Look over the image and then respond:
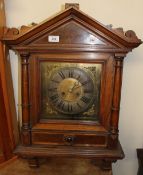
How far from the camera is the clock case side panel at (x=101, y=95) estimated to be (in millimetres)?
1040

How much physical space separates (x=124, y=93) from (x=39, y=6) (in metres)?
0.72

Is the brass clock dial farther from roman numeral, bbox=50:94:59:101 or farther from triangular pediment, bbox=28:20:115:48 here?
triangular pediment, bbox=28:20:115:48

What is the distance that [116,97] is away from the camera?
3.47ft

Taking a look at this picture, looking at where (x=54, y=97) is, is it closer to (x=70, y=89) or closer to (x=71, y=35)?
(x=70, y=89)

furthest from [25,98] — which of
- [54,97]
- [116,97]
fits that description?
[116,97]

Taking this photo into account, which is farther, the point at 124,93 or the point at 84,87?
the point at 124,93

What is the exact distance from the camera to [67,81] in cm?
108

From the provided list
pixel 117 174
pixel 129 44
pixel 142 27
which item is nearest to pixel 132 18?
pixel 142 27

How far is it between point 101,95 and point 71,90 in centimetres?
15

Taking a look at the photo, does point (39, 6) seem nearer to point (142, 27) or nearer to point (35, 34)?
point (35, 34)

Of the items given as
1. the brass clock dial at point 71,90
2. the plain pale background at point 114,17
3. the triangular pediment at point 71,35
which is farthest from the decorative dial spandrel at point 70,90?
the plain pale background at point 114,17

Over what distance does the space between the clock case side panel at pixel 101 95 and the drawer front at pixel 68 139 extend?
20 mm

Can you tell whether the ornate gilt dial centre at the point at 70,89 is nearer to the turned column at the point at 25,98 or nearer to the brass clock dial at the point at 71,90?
the brass clock dial at the point at 71,90

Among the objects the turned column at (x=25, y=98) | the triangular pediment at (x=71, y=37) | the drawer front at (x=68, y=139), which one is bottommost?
the drawer front at (x=68, y=139)
